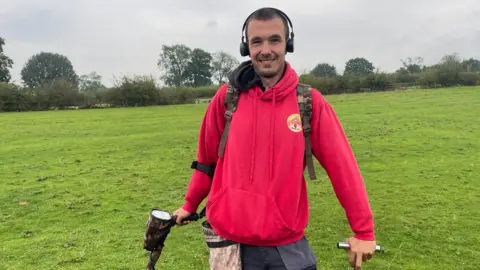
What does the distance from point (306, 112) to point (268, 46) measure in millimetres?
502

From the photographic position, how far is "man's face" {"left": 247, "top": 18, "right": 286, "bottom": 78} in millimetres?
2891

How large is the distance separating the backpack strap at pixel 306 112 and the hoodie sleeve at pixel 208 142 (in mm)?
528

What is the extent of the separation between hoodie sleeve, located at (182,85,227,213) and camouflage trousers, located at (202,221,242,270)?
0.42 meters

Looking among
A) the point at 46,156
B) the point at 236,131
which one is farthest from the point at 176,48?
the point at 236,131

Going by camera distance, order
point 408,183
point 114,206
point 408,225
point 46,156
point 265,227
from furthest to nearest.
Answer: point 46,156 → point 408,183 → point 114,206 → point 408,225 → point 265,227

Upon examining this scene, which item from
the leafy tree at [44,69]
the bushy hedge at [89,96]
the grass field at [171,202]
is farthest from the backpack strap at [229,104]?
the leafy tree at [44,69]

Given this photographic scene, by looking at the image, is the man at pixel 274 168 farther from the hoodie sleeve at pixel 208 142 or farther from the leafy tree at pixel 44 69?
the leafy tree at pixel 44 69

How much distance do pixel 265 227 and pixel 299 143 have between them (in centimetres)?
57

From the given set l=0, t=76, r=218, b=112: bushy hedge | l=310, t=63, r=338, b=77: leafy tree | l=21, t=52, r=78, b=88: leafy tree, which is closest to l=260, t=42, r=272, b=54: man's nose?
l=0, t=76, r=218, b=112: bushy hedge

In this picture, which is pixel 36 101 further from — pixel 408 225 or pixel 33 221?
pixel 408 225

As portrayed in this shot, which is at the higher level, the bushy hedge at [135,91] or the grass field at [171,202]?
the bushy hedge at [135,91]

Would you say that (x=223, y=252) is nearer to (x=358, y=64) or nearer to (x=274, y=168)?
(x=274, y=168)

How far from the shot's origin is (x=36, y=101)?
53.9 m

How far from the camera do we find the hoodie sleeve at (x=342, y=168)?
8.98 feet
